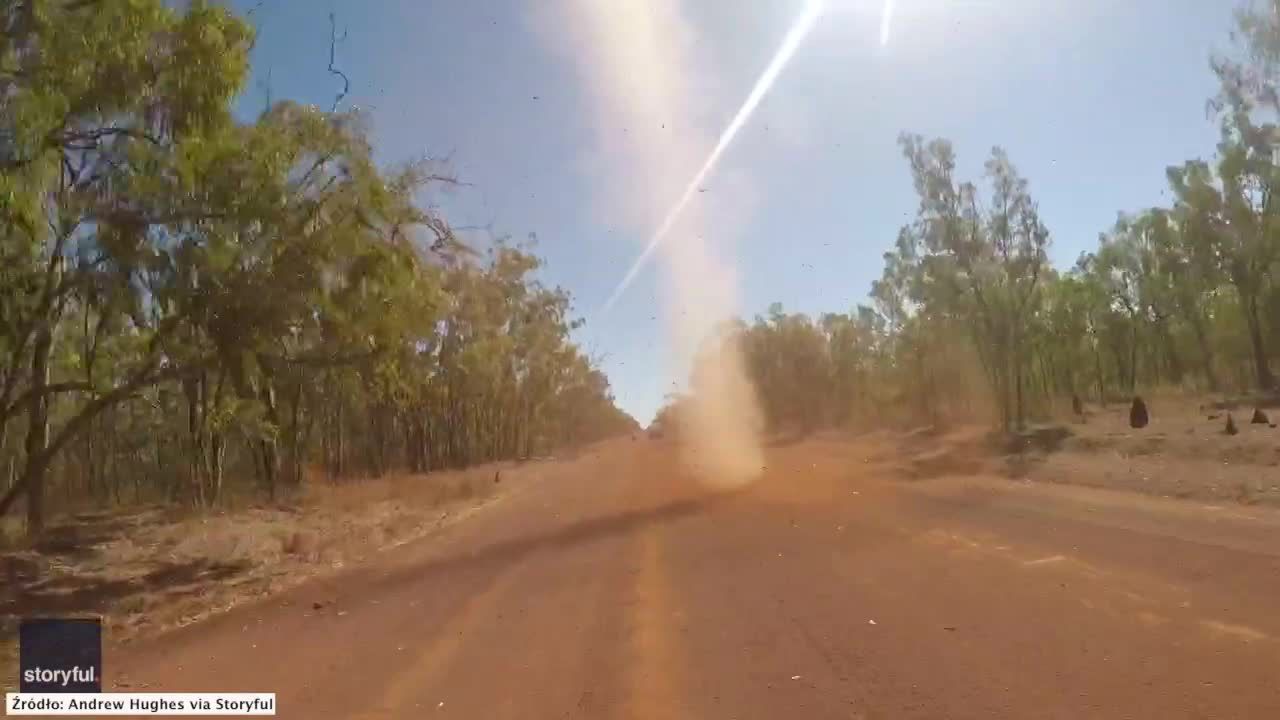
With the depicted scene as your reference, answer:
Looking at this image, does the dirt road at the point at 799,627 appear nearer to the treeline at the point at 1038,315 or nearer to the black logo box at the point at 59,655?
the black logo box at the point at 59,655

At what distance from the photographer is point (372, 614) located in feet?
34.9

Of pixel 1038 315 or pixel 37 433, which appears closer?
pixel 37 433

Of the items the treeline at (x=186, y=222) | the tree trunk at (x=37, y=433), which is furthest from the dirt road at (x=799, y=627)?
the tree trunk at (x=37, y=433)

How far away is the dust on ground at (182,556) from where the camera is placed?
11.8m

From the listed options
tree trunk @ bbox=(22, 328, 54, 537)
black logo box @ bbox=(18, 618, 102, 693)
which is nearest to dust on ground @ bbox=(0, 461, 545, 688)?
black logo box @ bbox=(18, 618, 102, 693)

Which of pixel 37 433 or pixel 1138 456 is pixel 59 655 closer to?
pixel 37 433

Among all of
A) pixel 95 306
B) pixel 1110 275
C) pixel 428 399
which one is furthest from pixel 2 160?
pixel 1110 275

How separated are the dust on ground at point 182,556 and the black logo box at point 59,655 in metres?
0.17

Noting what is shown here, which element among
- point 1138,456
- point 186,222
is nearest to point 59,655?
point 186,222

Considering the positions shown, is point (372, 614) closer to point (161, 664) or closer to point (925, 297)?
point (161, 664)

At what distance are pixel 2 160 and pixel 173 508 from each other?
1723 centimetres

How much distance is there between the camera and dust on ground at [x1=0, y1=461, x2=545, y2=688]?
1184 centimetres

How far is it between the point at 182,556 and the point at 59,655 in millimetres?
7529

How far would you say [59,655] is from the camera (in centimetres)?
918
